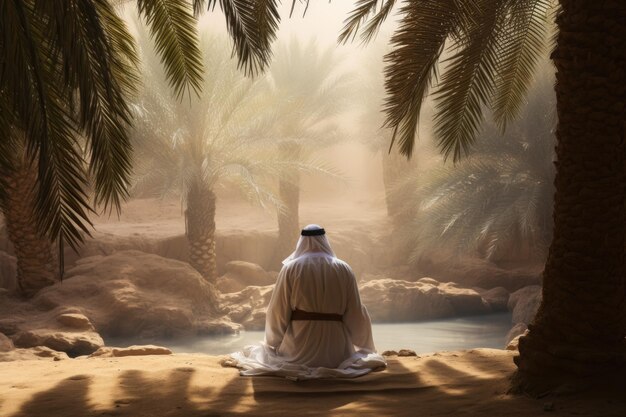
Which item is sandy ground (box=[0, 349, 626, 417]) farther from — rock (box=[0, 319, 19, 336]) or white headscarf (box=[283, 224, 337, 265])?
rock (box=[0, 319, 19, 336])

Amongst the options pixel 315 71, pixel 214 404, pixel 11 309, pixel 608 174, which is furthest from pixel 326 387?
pixel 315 71

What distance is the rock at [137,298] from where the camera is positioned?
1444 cm

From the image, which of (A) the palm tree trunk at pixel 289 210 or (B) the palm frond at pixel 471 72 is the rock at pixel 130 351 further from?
(A) the palm tree trunk at pixel 289 210

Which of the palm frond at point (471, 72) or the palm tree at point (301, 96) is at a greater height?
the palm tree at point (301, 96)

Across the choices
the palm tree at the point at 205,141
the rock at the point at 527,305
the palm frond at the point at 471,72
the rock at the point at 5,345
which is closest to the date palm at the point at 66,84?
the palm frond at the point at 471,72

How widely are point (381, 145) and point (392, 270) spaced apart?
12.2 feet

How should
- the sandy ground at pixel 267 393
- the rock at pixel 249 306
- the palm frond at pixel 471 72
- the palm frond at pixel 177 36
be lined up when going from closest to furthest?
1. the sandy ground at pixel 267 393
2. the palm frond at pixel 177 36
3. the palm frond at pixel 471 72
4. the rock at pixel 249 306

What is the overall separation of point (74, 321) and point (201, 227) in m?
6.47

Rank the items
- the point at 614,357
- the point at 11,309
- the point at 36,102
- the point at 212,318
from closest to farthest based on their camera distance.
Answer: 1. the point at 36,102
2. the point at 614,357
3. the point at 11,309
4. the point at 212,318

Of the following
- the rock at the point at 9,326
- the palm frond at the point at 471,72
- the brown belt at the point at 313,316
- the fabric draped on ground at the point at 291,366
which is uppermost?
the palm frond at the point at 471,72

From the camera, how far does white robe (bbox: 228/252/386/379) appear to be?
253 inches

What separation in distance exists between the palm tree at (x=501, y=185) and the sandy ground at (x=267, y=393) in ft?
30.9

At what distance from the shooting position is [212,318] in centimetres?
1608

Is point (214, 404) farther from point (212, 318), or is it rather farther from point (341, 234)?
point (341, 234)
